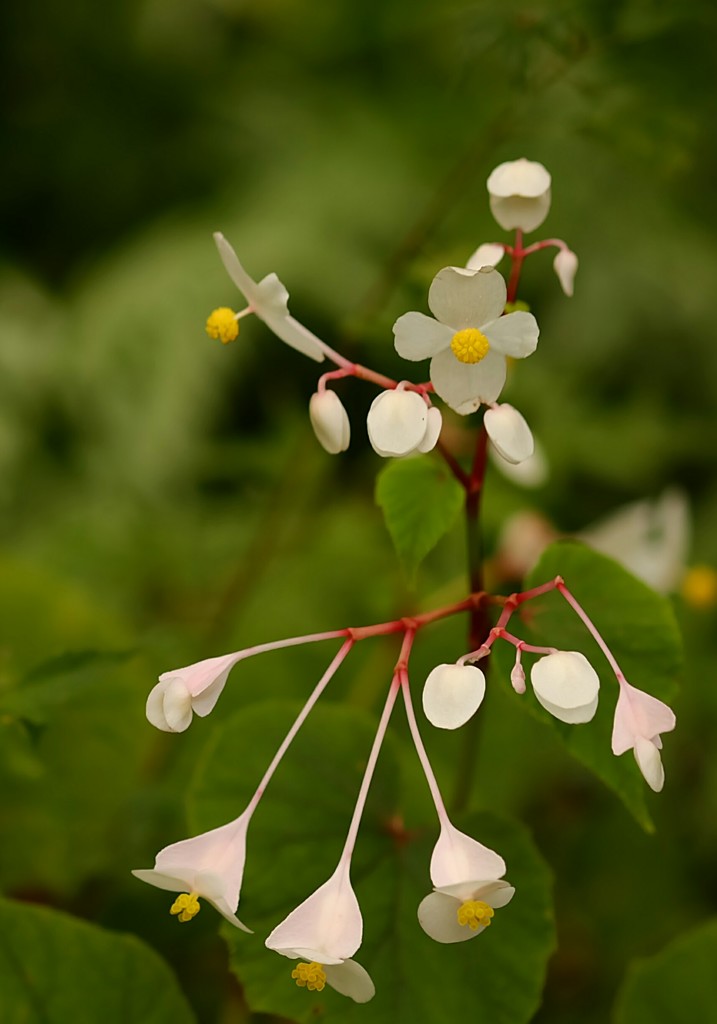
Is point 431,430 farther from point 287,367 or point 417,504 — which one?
point 287,367

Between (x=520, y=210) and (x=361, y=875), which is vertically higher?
(x=520, y=210)

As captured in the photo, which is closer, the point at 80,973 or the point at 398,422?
the point at 398,422

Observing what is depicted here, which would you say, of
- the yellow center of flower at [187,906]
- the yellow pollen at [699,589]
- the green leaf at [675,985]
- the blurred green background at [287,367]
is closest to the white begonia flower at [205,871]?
the yellow center of flower at [187,906]

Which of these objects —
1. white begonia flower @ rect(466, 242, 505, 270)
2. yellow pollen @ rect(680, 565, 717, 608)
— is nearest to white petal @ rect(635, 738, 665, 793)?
white begonia flower @ rect(466, 242, 505, 270)

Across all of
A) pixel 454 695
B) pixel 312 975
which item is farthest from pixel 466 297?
pixel 312 975

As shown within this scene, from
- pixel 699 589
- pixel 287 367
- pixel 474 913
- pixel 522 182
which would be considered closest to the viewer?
pixel 474 913

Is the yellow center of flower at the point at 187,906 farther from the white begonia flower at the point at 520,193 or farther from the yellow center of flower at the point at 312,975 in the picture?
the white begonia flower at the point at 520,193

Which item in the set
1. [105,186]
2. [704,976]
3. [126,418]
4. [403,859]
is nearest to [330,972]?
[403,859]

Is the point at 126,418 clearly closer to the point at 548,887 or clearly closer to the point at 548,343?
the point at 548,343

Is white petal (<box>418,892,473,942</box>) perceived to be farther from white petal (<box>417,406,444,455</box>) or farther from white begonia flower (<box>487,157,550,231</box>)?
white begonia flower (<box>487,157,550,231</box>)
